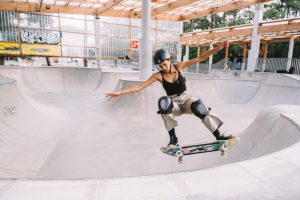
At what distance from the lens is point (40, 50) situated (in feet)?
57.7

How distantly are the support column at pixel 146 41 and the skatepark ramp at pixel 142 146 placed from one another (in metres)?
1.31

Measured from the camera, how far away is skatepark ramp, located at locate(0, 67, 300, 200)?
1894 mm

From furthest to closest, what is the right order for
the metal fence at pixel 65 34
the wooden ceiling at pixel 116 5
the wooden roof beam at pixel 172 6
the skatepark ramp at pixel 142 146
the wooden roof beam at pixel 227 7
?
the metal fence at pixel 65 34
the wooden ceiling at pixel 116 5
the wooden roof beam at pixel 172 6
the wooden roof beam at pixel 227 7
the skatepark ramp at pixel 142 146

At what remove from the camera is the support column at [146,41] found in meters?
9.46

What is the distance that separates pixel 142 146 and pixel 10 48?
624 inches

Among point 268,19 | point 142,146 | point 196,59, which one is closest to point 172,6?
point 142,146

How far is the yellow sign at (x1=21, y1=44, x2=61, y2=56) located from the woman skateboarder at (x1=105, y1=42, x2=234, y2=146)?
16.8 m

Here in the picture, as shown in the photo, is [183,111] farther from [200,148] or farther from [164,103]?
[200,148]

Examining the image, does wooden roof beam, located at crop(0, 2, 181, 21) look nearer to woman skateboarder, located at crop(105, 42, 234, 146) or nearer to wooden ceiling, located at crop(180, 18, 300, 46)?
wooden ceiling, located at crop(180, 18, 300, 46)

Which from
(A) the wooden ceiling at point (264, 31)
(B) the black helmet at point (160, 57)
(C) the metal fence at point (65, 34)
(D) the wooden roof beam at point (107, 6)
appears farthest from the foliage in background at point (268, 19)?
(B) the black helmet at point (160, 57)

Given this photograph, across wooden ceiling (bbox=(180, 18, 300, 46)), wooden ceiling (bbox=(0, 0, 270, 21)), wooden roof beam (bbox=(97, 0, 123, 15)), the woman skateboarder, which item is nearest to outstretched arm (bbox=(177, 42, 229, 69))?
the woman skateboarder

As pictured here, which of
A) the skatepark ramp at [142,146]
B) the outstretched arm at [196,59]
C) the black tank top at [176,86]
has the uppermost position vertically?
the outstretched arm at [196,59]

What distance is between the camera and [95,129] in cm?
687

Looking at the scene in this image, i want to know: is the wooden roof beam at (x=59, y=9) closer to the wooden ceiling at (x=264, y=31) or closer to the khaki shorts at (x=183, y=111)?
the wooden ceiling at (x=264, y=31)
